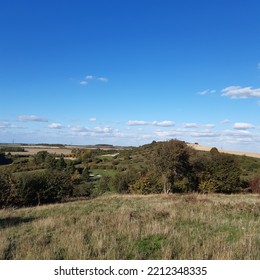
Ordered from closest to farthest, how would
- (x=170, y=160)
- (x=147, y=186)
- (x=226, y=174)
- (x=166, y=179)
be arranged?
(x=170, y=160) < (x=166, y=179) < (x=226, y=174) < (x=147, y=186)

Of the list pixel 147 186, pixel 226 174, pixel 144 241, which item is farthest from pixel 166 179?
pixel 144 241

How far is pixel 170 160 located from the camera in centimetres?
4659

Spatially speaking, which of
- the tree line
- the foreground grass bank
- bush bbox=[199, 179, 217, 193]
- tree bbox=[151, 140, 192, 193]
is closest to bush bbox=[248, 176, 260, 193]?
the tree line

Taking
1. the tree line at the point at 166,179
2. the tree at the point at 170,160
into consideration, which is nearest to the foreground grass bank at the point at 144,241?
the tree at the point at 170,160

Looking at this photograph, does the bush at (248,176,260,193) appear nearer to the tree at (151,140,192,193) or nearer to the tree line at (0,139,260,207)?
the tree line at (0,139,260,207)

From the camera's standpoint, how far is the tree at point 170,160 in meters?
46.1

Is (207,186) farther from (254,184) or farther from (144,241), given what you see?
(144,241)

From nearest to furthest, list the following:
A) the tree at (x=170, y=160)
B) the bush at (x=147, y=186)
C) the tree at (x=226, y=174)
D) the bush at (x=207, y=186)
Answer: the tree at (x=170, y=160), the bush at (x=207, y=186), the tree at (x=226, y=174), the bush at (x=147, y=186)

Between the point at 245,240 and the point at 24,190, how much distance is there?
51.7 meters

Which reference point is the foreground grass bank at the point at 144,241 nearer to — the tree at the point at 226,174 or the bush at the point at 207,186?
the bush at the point at 207,186

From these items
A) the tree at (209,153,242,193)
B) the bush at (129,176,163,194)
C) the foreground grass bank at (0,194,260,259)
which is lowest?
the bush at (129,176,163,194)

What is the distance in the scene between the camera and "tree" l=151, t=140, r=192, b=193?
4606cm

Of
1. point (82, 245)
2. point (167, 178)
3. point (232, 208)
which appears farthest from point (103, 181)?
point (82, 245)
